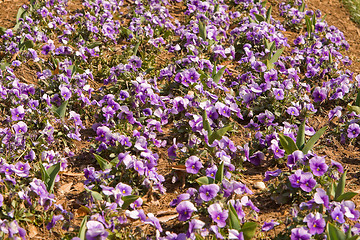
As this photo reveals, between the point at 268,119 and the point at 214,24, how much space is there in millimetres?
2201

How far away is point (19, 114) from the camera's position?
3.83m

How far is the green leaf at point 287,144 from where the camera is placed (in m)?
3.57

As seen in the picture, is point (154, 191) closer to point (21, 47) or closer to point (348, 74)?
point (21, 47)

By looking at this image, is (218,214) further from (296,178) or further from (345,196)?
(345,196)

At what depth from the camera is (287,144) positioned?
11.8 ft

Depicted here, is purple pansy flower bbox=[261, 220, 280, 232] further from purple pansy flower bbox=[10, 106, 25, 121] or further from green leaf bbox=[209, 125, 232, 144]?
purple pansy flower bbox=[10, 106, 25, 121]

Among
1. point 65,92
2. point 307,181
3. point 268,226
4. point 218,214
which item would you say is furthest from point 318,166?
point 65,92

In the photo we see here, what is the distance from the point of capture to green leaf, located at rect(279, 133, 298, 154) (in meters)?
3.57

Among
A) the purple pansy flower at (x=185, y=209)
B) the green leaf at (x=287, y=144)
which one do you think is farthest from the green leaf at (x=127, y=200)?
the green leaf at (x=287, y=144)

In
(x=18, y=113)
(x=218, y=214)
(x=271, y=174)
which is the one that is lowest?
(x=18, y=113)

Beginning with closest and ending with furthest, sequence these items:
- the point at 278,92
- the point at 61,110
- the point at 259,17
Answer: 1. the point at 61,110
2. the point at 278,92
3. the point at 259,17

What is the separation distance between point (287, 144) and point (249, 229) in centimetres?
100

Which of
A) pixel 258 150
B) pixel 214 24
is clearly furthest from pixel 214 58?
pixel 258 150

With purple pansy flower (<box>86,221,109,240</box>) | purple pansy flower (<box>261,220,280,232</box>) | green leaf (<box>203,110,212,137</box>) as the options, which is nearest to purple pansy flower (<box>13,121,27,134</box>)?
purple pansy flower (<box>86,221,109,240</box>)
